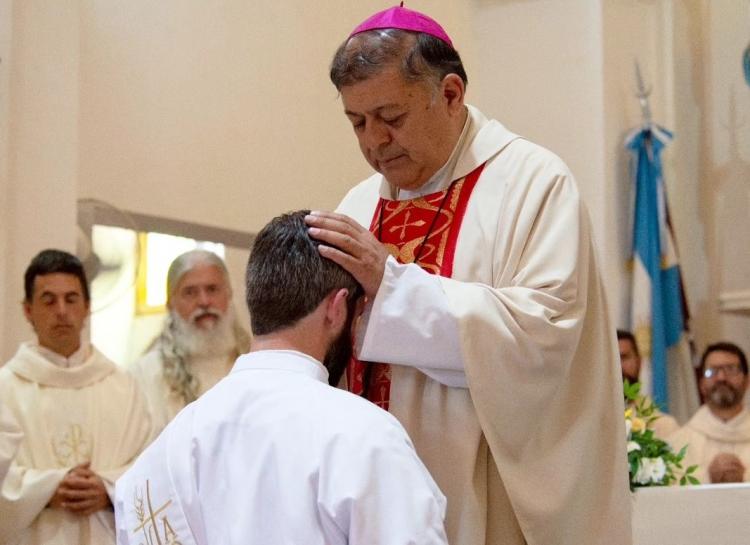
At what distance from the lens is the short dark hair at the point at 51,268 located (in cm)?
635

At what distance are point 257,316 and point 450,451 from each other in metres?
0.69

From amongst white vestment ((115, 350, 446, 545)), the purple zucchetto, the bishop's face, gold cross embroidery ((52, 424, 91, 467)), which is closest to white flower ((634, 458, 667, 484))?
the bishop's face

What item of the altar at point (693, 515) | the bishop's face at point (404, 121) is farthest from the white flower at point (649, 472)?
the bishop's face at point (404, 121)

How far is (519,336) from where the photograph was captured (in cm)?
312

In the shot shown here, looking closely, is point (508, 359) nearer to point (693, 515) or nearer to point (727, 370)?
point (693, 515)

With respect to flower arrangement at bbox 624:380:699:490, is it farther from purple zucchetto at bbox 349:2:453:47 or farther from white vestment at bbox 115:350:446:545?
white vestment at bbox 115:350:446:545

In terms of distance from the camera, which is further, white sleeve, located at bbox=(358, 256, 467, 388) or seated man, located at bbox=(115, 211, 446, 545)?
white sleeve, located at bbox=(358, 256, 467, 388)

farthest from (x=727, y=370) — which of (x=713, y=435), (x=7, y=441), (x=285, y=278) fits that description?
(x=285, y=278)

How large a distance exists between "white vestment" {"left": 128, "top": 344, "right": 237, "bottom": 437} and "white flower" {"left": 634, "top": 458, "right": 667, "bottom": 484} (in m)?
2.80

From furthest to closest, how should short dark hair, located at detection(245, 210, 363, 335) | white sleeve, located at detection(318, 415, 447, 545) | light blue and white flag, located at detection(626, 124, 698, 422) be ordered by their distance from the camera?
light blue and white flag, located at detection(626, 124, 698, 422) → short dark hair, located at detection(245, 210, 363, 335) → white sleeve, located at detection(318, 415, 447, 545)

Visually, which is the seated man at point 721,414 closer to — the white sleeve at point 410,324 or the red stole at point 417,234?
the red stole at point 417,234

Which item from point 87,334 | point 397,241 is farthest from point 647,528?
point 87,334

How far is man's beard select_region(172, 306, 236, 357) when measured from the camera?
783cm

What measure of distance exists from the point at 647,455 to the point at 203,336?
315 cm
